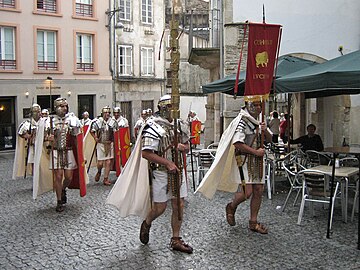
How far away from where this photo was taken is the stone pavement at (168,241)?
5.36 m

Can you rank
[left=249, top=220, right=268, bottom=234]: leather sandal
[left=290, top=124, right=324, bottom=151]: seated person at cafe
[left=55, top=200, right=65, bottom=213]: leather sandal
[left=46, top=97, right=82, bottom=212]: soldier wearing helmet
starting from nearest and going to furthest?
[left=249, top=220, right=268, bottom=234]: leather sandal → [left=55, top=200, right=65, bottom=213]: leather sandal → [left=46, top=97, right=82, bottom=212]: soldier wearing helmet → [left=290, top=124, right=324, bottom=151]: seated person at cafe

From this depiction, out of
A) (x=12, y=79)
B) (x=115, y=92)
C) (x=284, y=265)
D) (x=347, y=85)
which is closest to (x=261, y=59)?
(x=347, y=85)

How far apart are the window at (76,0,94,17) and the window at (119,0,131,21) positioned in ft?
7.92

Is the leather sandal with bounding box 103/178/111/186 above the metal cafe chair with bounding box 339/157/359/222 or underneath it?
underneath

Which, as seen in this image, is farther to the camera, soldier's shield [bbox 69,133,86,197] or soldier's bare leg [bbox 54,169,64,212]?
soldier's shield [bbox 69,133,86,197]

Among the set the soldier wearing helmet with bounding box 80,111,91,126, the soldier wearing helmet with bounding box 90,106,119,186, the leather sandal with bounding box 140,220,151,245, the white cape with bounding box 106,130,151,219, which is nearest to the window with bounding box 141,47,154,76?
the soldier wearing helmet with bounding box 80,111,91,126

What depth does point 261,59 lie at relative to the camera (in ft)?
21.1

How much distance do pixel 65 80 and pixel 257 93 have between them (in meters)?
18.6

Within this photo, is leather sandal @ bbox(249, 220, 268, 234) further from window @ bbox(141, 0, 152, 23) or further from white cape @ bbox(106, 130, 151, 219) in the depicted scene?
window @ bbox(141, 0, 152, 23)

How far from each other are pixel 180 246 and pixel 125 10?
2341 cm

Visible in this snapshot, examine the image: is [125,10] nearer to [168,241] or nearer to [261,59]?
[261,59]

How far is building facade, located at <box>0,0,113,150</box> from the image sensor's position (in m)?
21.9

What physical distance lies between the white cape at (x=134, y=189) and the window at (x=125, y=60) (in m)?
21.5

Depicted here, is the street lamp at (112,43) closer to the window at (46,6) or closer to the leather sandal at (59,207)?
the window at (46,6)
